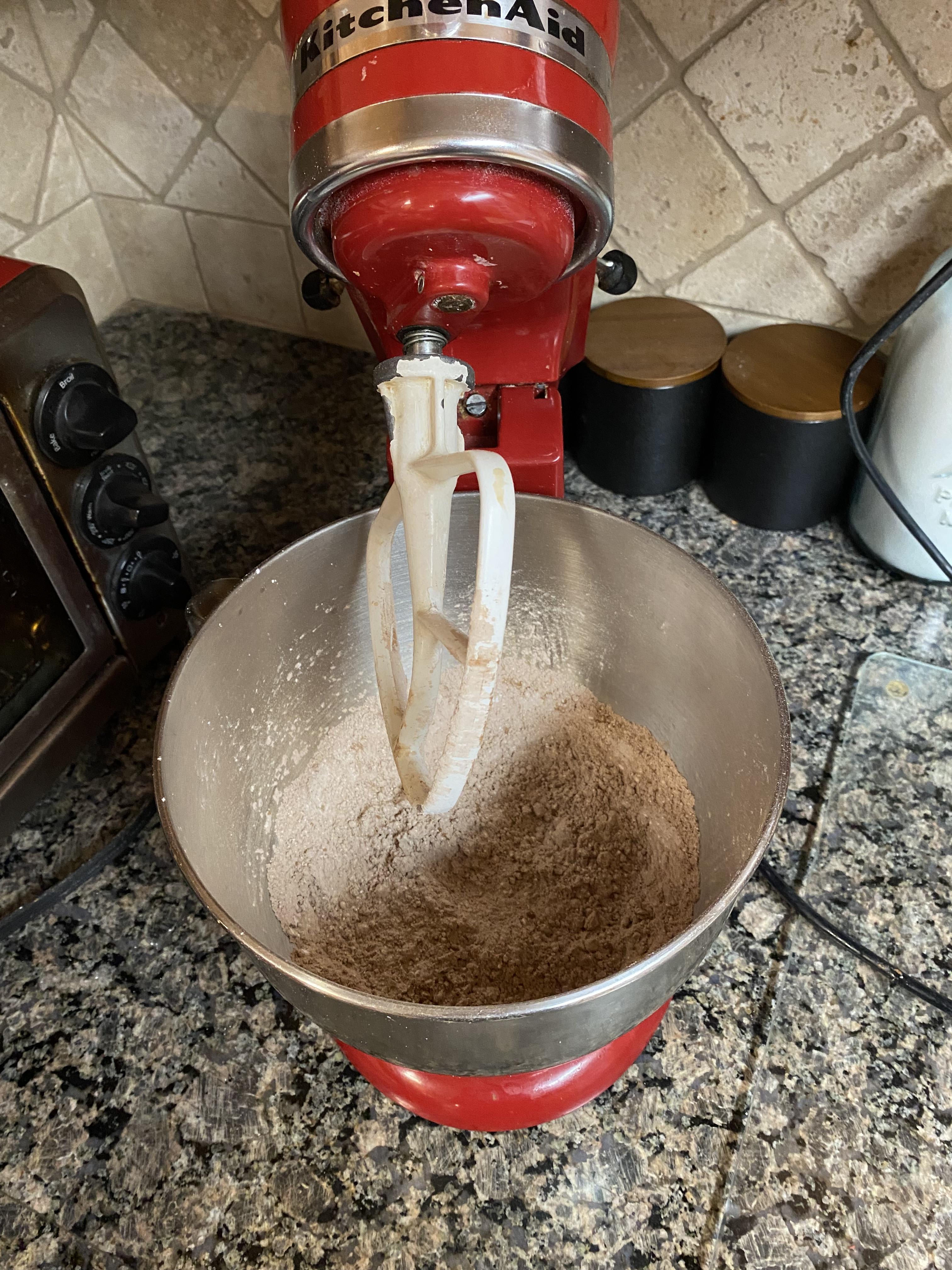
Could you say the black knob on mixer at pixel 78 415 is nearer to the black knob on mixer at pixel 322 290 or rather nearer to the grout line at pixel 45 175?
the black knob on mixer at pixel 322 290

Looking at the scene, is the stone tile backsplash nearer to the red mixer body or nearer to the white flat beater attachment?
the red mixer body

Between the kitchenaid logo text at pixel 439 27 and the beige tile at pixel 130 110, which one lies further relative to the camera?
the beige tile at pixel 130 110

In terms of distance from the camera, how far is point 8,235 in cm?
75

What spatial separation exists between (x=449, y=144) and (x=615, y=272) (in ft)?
0.68

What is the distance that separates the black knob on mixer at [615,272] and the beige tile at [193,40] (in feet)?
1.21

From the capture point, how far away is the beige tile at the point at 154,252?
32.9 inches

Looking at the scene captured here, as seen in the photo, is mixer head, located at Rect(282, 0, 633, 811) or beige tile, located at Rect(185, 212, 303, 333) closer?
mixer head, located at Rect(282, 0, 633, 811)

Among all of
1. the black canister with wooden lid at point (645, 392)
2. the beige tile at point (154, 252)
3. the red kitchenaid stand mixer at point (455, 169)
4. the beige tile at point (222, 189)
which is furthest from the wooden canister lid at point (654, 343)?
the beige tile at point (154, 252)

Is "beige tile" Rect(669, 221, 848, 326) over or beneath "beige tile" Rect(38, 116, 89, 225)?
beneath

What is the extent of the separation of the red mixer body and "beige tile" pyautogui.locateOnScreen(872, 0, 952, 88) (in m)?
0.22

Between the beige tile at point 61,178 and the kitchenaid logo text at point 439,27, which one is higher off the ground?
the kitchenaid logo text at point 439,27

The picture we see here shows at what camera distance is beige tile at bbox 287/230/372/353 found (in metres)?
0.81

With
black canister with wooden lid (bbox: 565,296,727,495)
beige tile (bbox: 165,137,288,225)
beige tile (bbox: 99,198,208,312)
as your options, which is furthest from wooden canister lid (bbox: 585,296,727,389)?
beige tile (bbox: 99,198,208,312)

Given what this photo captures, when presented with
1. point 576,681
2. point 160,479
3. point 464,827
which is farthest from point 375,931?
point 160,479
